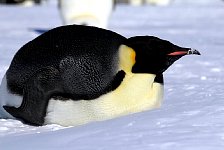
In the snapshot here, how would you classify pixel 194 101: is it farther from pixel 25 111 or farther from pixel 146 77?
pixel 25 111

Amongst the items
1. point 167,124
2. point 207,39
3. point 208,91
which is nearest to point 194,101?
point 208,91

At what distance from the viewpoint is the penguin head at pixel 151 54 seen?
241 cm

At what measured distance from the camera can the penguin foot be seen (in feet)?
7.99

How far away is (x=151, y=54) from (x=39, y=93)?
0.38m

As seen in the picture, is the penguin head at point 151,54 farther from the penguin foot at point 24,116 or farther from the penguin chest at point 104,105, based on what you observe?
the penguin foot at point 24,116

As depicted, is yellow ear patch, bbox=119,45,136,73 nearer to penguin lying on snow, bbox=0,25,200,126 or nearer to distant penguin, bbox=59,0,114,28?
penguin lying on snow, bbox=0,25,200,126

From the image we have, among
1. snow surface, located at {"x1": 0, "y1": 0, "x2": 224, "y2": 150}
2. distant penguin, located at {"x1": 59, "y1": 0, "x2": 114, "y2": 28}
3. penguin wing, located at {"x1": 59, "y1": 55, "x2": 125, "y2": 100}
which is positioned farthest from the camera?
distant penguin, located at {"x1": 59, "y1": 0, "x2": 114, "y2": 28}

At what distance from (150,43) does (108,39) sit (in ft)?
0.46

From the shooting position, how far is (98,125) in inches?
88.0

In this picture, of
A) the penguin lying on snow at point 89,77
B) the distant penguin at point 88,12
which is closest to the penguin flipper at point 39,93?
the penguin lying on snow at point 89,77

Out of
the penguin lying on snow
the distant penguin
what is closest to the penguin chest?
the penguin lying on snow

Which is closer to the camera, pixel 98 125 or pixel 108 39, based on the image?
pixel 98 125

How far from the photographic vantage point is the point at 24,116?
247 centimetres

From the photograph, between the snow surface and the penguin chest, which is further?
the penguin chest
